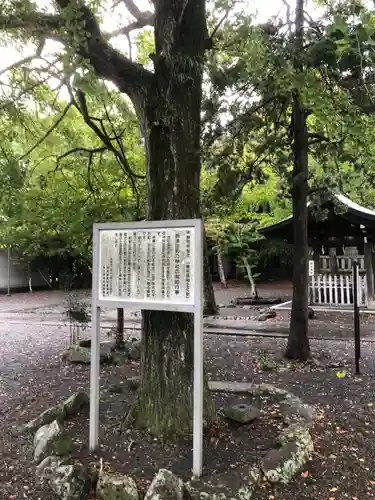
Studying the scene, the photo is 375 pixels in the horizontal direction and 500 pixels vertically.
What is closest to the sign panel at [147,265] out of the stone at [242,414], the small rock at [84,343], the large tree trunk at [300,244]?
the stone at [242,414]

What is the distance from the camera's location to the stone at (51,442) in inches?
143

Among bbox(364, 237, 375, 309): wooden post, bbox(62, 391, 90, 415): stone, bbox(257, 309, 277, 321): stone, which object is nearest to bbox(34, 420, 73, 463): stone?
bbox(62, 391, 90, 415): stone

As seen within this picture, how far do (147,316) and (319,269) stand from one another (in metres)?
13.6

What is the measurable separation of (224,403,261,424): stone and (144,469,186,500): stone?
1269mm

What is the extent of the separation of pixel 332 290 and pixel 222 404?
1215 cm

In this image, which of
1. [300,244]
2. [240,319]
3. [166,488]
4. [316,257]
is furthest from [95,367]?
[316,257]

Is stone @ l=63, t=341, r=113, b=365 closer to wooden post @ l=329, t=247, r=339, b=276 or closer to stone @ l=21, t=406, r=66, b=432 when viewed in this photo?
stone @ l=21, t=406, r=66, b=432

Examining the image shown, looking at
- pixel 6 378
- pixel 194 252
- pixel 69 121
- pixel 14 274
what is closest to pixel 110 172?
pixel 69 121

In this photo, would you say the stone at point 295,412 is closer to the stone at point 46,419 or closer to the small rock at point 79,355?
the stone at point 46,419

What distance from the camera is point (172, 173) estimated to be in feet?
13.2

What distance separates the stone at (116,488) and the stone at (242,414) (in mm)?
1410

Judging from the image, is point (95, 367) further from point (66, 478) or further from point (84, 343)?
point (84, 343)

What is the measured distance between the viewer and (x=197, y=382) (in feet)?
10.8

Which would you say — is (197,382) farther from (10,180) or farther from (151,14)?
(151,14)
